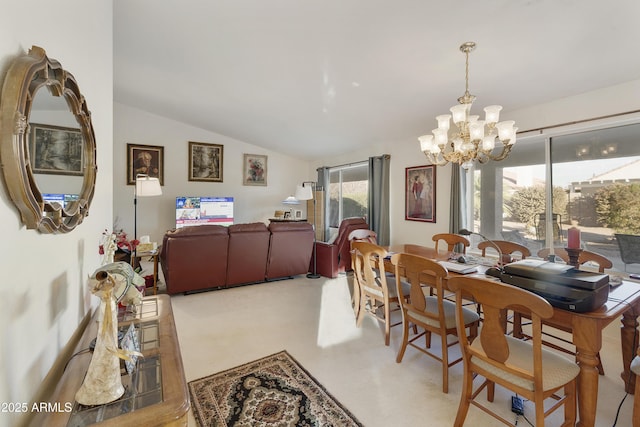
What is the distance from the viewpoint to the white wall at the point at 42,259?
0.74 metres

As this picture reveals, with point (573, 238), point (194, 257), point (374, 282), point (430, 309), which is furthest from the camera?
point (194, 257)

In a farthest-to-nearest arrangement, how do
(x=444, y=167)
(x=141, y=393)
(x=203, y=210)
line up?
(x=203, y=210) → (x=444, y=167) → (x=141, y=393)

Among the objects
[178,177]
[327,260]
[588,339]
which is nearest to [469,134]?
[588,339]

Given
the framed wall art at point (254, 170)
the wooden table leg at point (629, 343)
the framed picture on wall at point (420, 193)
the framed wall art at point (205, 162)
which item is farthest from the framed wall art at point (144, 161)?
the wooden table leg at point (629, 343)

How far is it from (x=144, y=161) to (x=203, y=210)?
5.02ft

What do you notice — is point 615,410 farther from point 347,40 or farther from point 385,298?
point 347,40

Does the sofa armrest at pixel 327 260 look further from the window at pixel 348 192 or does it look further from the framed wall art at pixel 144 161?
the framed wall art at pixel 144 161

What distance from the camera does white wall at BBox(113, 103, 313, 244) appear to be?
225 inches

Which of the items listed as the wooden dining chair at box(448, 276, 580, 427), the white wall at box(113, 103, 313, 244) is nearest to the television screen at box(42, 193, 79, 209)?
the wooden dining chair at box(448, 276, 580, 427)

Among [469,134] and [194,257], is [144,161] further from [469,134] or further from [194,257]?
[469,134]

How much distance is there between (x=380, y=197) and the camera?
507cm

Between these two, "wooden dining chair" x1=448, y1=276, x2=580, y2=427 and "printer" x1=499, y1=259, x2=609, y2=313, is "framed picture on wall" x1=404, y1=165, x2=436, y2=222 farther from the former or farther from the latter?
"wooden dining chair" x1=448, y1=276, x2=580, y2=427

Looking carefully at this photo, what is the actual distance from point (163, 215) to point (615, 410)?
6860mm

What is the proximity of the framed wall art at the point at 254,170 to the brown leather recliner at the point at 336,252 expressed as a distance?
10.1 feet
